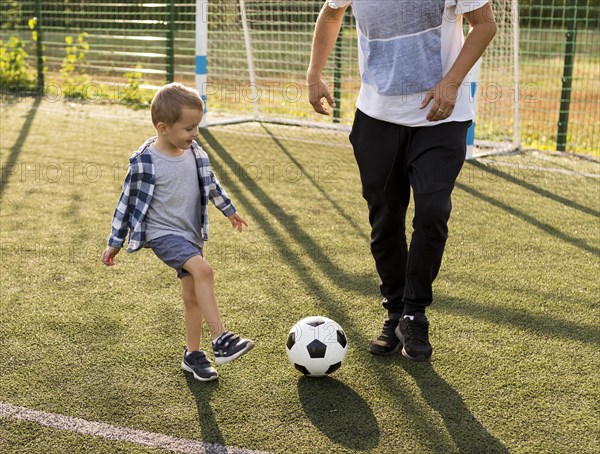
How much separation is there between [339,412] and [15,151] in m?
6.45

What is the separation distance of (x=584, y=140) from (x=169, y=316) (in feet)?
24.1

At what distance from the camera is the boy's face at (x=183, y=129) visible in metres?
3.07

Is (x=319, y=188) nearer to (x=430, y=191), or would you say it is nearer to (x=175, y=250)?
(x=430, y=191)

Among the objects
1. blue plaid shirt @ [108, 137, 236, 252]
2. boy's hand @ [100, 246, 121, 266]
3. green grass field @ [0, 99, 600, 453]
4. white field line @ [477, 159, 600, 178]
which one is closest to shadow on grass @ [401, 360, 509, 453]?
green grass field @ [0, 99, 600, 453]

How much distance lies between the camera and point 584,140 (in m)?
9.84

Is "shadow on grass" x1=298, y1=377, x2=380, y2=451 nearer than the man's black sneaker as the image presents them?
Yes

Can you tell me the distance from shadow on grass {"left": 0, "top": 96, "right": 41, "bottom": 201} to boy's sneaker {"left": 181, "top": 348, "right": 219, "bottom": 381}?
3877 millimetres

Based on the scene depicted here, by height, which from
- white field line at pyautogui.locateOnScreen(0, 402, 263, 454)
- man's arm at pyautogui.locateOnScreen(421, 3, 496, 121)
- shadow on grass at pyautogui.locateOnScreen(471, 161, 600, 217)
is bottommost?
white field line at pyautogui.locateOnScreen(0, 402, 263, 454)

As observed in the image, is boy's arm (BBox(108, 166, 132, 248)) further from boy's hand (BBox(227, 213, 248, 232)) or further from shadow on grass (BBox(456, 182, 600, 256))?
shadow on grass (BBox(456, 182, 600, 256))

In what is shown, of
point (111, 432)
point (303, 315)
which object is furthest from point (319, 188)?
point (111, 432)

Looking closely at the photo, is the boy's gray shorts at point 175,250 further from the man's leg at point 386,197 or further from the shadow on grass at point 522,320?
the shadow on grass at point 522,320

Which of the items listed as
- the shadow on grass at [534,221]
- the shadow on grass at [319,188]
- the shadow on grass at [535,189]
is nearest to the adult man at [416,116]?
the shadow on grass at [319,188]

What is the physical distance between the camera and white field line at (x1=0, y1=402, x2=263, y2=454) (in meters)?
2.77

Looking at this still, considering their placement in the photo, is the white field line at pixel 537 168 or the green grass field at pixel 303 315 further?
the white field line at pixel 537 168
